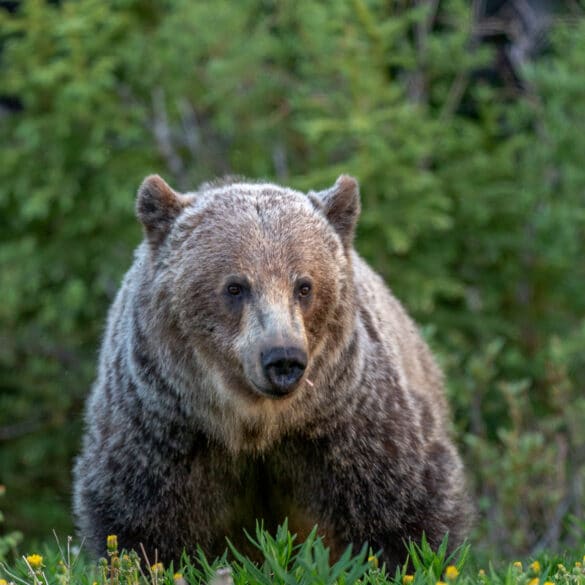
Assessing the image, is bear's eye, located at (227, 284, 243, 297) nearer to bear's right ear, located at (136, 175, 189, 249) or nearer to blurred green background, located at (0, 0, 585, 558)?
bear's right ear, located at (136, 175, 189, 249)

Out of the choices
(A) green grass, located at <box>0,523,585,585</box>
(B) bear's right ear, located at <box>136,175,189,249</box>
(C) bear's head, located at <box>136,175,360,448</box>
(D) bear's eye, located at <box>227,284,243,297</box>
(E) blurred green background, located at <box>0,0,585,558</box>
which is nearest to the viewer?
(A) green grass, located at <box>0,523,585,585</box>

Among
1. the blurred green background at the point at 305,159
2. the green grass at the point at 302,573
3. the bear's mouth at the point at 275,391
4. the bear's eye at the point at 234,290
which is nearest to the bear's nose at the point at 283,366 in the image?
the bear's mouth at the point at 275,391

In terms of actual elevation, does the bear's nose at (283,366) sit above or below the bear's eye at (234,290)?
below

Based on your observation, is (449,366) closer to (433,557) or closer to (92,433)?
(92,433)

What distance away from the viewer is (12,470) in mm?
11680

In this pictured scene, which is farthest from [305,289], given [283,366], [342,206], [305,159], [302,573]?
[305,159]

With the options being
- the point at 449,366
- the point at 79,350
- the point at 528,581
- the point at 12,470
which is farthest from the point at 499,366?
the point at 528,581

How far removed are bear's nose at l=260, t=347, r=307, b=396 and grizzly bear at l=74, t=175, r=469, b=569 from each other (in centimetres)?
26

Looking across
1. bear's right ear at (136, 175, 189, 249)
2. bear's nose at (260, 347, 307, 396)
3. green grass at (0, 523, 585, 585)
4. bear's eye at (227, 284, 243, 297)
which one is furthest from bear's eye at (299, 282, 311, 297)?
green grass at (0, 523, 585, 585)

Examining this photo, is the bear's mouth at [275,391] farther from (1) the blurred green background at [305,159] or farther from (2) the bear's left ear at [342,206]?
(1) the blurred green background at [305,159]

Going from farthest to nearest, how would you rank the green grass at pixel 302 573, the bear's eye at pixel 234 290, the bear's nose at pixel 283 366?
1. the bear's eye at pixel 234 290
2. the bear's nose at pixel 283 366
3. the green grass at pixel 302 573

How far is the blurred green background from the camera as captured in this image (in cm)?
998

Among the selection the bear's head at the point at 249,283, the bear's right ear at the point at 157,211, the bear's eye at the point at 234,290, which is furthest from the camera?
the bear's right ear at the point at 157,211

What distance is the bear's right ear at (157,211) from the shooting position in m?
5.18
